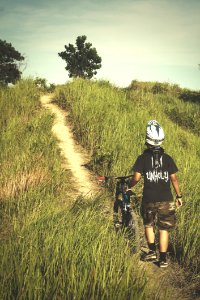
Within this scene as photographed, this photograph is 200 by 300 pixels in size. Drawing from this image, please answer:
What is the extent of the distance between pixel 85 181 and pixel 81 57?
126 feet

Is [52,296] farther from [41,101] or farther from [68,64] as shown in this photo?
[68,64]

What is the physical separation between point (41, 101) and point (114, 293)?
11.7m

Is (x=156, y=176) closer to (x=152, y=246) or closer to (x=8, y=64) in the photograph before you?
(x=152, y=246)

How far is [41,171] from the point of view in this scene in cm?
614

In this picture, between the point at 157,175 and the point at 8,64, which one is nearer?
the point at 157,175

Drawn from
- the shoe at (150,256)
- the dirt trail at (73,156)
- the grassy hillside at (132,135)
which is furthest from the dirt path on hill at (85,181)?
the grassy hillside at (132,135)

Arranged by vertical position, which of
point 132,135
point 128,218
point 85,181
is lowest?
point 85,181

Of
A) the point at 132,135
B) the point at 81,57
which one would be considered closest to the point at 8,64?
the point at 81,57

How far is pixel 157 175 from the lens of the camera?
4.10 metres

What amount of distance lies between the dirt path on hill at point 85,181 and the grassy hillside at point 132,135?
0.25m

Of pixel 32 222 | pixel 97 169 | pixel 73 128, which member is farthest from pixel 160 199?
pixel 73 128

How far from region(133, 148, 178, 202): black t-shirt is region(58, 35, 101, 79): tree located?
40.4 m

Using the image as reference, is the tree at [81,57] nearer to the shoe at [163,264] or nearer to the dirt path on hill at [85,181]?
the dirt path on hill at [85,181]

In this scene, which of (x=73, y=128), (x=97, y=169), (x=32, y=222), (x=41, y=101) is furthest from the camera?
(x=41, y=101)
